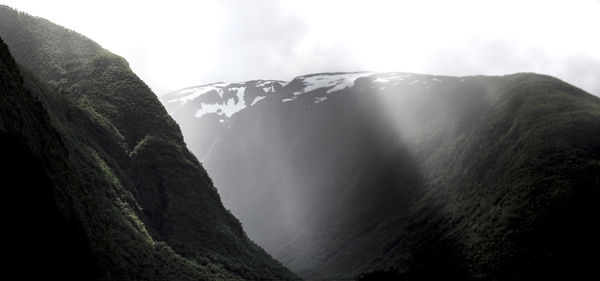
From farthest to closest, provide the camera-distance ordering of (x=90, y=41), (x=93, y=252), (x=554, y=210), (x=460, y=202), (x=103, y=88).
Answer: (x=90, y=41)
(x=460, y=202)
(x=103, y=88)
(x=554, y=210)
(x=93, y=252)

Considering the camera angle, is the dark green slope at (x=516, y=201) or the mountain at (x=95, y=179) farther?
the dark green slope at (x=516, y=201)

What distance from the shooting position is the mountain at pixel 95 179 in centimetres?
5778

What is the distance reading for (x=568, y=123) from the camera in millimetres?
149875

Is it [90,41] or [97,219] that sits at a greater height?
[90,41]

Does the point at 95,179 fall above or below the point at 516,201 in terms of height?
above

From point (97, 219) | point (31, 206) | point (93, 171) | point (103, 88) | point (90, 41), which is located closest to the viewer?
point (31, 206)

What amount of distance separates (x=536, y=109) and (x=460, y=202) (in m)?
43.4

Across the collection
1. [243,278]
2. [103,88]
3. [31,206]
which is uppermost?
[103,88]

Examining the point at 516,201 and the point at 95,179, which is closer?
the point at 95,179

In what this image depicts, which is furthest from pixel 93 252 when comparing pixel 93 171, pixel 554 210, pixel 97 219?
pixel 554 210

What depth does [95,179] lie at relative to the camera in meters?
103

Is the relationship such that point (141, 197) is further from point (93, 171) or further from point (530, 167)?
point (530, 167)

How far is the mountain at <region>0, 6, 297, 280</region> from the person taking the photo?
57781 mm

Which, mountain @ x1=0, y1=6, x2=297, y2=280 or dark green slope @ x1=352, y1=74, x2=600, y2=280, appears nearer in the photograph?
mountain @ x1=0, y1=6, x2=297, y2=280
